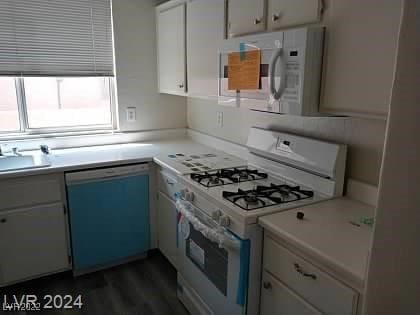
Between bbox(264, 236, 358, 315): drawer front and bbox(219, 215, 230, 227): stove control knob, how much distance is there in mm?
199

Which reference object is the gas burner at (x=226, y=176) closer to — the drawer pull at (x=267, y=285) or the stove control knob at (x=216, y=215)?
the stove control knob at (x=216, y=215)

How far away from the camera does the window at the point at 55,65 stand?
262 centimetres

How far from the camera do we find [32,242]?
2.38 meters

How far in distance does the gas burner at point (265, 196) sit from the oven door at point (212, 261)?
0.53ft

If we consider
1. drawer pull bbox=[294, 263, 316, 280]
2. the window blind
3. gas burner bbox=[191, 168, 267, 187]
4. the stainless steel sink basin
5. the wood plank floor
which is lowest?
the wood plank floor

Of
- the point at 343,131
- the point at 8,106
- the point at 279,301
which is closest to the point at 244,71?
the point at 343,131

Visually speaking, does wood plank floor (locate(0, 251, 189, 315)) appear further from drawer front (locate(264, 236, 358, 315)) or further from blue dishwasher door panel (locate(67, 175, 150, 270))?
drawer front (locate(264, 236, 358, 315))

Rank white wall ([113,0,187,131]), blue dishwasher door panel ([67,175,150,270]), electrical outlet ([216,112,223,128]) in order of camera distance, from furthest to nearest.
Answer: white wall ([113,0,187,131])
electrical outlet ([216,112,223,128])
blue dishwasher door panel ([67,175,150,270])

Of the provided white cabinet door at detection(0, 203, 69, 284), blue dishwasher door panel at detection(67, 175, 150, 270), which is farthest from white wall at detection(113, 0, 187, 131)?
white cabinet door at detection(0, 203, 69, 284)

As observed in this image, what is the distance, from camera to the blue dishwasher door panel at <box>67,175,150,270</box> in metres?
2.47

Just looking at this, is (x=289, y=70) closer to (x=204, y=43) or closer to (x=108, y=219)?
(x=204, y=43)

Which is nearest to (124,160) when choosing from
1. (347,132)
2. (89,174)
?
(89,174)

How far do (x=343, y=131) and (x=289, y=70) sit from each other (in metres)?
0.48

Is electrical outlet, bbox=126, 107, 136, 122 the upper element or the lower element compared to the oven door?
upper
